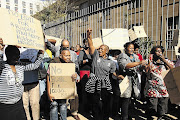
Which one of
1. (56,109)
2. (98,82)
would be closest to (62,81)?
(56,109)

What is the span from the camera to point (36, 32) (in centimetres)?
291

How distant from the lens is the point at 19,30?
2.55 metres

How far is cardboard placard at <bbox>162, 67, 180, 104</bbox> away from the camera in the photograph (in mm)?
2387

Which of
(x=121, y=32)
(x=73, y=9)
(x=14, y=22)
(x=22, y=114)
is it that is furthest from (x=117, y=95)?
(x=73, y=9)

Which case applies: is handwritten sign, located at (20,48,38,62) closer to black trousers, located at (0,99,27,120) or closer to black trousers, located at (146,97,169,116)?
black trousers, located at (0,99,27,120)

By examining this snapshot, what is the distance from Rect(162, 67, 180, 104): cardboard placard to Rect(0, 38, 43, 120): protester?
2.27 m

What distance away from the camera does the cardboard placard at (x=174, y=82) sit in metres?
2.39

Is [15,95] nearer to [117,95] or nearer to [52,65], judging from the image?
[52,65]

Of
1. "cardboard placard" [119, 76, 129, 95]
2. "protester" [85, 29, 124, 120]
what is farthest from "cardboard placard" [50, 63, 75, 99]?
"cardboard placard" [119, 76, 129, 95]

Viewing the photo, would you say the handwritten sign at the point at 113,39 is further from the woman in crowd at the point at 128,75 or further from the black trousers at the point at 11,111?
→ the black trousers at the point at 11,111

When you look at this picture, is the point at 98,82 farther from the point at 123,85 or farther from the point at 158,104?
the point at 158,104

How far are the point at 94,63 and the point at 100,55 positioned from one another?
0.95 ft

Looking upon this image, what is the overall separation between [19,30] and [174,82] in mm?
2404

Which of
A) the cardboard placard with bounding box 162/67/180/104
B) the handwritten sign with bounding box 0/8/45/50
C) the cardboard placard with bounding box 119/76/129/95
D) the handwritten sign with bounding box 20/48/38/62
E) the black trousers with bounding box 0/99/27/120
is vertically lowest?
the black trousers with bounding box 0/99/27/120
